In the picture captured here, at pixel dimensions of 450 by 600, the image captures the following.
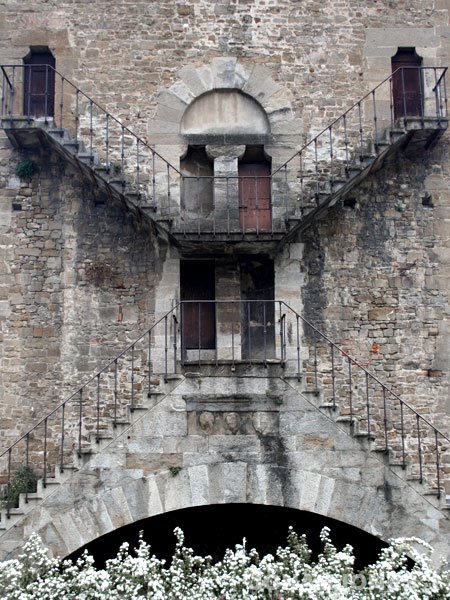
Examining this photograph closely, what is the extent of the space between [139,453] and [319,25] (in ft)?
33.7

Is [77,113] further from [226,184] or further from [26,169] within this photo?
[226,184]

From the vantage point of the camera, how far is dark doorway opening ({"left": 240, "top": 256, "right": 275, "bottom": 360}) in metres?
18.2

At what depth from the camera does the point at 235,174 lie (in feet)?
61.2

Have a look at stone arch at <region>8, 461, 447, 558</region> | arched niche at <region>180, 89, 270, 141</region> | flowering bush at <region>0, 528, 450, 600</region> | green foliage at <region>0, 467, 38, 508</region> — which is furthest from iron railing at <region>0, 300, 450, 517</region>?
flowering bush at <region>0, 528, 450, 600</region>

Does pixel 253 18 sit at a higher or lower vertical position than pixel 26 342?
higher

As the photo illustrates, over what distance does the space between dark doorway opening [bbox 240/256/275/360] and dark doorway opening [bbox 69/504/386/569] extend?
3983mm

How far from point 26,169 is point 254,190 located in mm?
4537

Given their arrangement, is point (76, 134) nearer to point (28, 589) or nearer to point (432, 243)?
point (432, 243)

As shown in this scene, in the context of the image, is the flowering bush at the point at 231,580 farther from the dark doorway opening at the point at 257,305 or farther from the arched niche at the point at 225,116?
the arched niche at the point at 225,116

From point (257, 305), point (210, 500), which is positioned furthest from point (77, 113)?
point (210, 500)

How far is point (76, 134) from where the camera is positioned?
739 inches

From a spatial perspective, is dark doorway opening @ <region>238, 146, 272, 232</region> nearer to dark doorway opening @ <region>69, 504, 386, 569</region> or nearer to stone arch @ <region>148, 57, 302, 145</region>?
stone arch @ <region>148, 57, 302, 145</region>

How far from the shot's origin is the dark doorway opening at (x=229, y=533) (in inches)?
575

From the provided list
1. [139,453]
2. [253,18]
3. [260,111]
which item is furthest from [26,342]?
[253,18]
